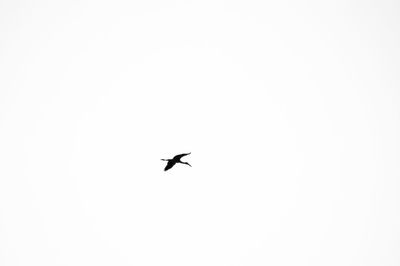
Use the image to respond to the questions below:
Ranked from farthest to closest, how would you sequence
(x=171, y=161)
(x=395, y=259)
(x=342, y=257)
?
(x=342, y=257) < (x=395, y=259) < (x=171, y=161)

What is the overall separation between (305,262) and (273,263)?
11534mm

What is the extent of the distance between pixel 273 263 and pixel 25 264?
6727 cm

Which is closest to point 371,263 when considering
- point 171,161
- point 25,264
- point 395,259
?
point 395,259

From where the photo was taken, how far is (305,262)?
7525 inches

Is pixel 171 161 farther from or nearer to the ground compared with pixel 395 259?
nearer to the ground

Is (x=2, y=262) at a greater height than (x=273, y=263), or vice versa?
(x=273, y=263)

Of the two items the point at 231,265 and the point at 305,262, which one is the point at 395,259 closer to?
the point at 305,262

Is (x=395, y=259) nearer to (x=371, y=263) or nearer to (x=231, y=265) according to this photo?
(x=371, y=263)

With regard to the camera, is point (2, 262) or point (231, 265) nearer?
point (2, 262)

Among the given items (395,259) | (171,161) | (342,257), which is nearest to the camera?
(171,161)

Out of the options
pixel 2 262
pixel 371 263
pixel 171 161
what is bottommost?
pixel 171 161

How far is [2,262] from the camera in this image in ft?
605

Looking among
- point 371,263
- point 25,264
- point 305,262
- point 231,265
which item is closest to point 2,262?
point 25,264

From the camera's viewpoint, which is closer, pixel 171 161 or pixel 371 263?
pixel 171 161
